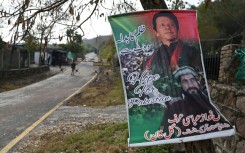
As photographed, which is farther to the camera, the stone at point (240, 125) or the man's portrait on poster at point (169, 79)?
the stone at point (240, 125)

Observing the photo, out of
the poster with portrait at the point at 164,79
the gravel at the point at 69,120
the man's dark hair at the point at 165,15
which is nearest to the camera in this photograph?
the poster with portrait at the point at 164,79

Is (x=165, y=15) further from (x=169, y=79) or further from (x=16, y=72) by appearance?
(x=16, y=72)

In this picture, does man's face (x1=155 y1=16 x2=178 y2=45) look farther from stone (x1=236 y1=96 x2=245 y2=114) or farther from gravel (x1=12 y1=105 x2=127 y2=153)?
gravel (x1=12 y1=105 x2=127 y2=153)

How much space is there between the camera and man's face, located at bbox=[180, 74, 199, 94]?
Result: 3.64 m

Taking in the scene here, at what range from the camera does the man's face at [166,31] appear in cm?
371

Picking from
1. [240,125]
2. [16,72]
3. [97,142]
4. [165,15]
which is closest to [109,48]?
[16,72]

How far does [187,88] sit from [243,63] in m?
1.58

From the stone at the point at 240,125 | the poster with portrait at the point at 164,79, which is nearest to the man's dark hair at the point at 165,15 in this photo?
the poster with portrait at the point at 164,79

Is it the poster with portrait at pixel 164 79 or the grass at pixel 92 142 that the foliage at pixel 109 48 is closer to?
the grass at pixel 92 142

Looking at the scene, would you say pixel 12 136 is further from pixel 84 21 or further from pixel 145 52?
pixel 145 52

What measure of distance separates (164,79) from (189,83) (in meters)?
0.26

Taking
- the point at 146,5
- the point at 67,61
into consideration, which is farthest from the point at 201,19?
the point at 67,61

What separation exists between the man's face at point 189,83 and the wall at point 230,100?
1.24 meters

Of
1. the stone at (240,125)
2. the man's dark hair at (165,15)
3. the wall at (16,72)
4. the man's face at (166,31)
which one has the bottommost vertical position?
the wall at (16,72)
